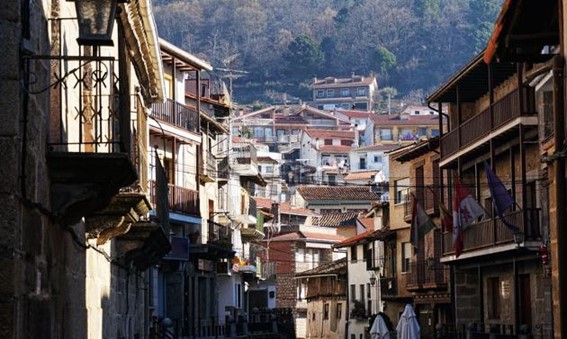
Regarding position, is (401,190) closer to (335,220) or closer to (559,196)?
(335,220)

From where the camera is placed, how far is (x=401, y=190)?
235 ft

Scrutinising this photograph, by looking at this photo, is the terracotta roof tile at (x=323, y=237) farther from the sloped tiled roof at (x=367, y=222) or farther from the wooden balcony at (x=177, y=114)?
the wooden balcony at (x=177, y=114)

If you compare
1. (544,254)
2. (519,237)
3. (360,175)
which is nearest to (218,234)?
(519,237)

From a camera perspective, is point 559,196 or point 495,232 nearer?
point 559,196

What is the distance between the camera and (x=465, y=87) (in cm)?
5209

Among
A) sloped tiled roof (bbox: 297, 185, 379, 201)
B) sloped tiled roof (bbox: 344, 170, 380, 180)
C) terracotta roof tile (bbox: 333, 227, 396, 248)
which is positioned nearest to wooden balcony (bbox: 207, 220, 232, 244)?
terracotta roof tile (bbox: 333, 227, 396, 248)

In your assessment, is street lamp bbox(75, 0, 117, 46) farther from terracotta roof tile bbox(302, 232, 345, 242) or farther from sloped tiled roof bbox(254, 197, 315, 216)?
sloped tiled roof bbox(254, 197, 315, 216)

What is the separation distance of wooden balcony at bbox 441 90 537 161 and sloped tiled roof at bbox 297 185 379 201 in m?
71.6

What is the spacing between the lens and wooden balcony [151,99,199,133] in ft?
181

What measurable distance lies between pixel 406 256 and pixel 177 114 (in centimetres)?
1883

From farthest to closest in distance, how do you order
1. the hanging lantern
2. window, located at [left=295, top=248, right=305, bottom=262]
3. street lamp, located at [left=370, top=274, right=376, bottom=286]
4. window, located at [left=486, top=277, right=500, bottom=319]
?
window, located at [left=295, top=248, right=305, bottom=262] → street lamp, located at [left=370, top=274, right=376, bottom=286] → window, located at [left=486, top=277, right=500, bottom=319] → the hanging lantern

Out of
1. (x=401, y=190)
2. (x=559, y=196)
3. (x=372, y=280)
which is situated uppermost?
(x=401, y=190)

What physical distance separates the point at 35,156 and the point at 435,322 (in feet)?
173

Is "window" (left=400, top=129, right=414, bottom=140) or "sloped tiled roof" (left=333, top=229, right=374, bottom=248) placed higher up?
"window" (left=400, top=129, right=414, bottom=140)
